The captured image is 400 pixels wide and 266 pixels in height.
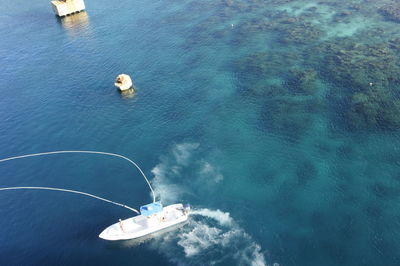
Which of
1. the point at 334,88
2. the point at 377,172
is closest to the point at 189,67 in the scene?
the point at 334,88

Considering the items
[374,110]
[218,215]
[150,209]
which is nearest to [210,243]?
[218,215]

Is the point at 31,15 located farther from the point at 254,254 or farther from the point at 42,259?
the point at 254,254

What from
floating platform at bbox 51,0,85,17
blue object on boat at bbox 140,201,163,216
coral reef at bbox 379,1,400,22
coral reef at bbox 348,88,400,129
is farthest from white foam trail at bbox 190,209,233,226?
floating platform at bbox 51,0,85,17

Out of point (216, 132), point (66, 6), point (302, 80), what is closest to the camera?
point (216, 132)

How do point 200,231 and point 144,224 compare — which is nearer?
point 200,231

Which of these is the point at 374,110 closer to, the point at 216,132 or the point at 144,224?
the point at 216,132

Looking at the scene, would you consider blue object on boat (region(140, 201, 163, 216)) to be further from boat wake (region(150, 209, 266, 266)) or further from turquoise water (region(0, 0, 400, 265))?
turquoise water (region(0, 0, 400, 265))
